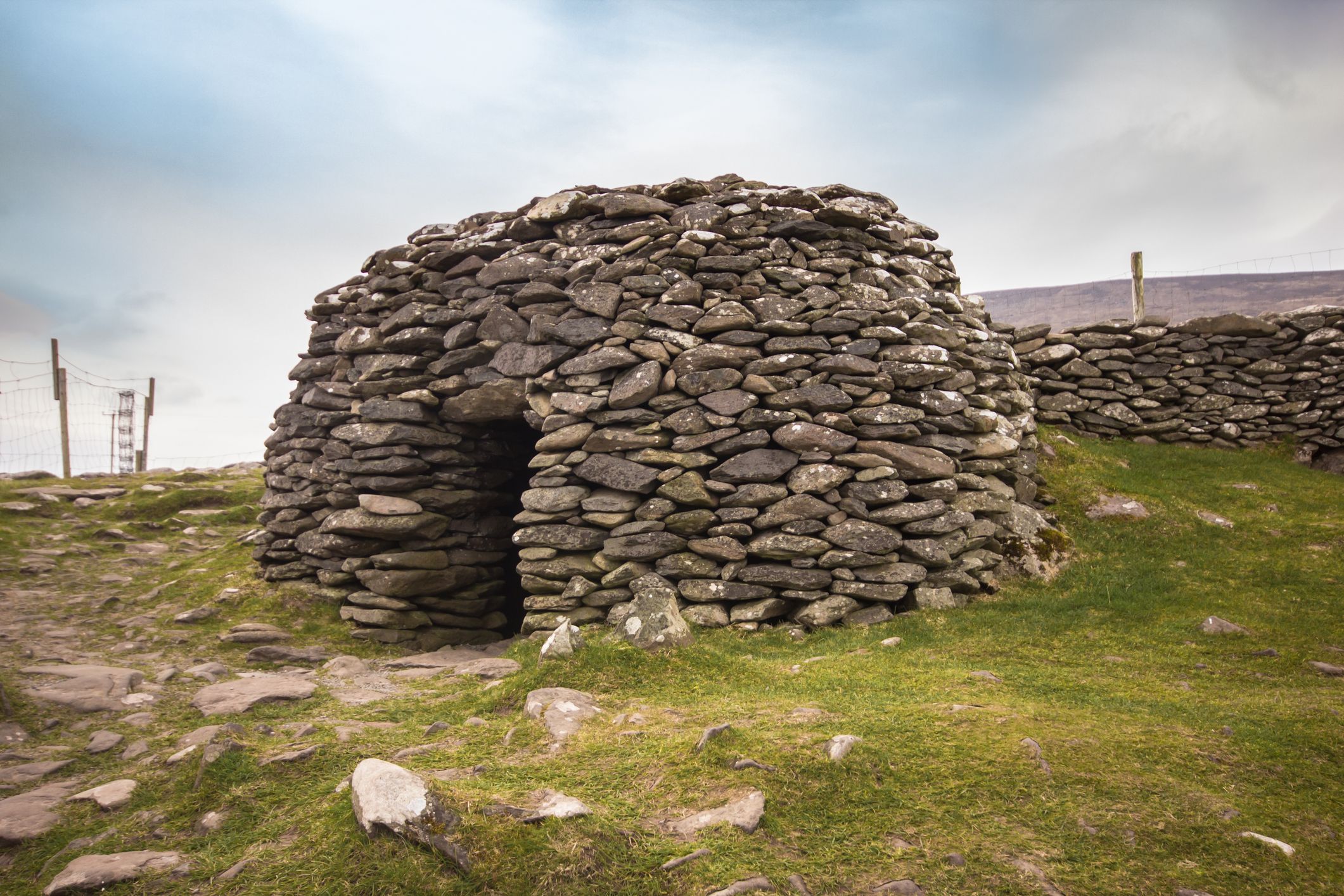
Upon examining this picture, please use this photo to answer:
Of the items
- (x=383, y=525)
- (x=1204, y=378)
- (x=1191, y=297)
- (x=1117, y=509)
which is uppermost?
(x=1191, y=297)

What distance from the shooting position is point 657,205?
1044 cm

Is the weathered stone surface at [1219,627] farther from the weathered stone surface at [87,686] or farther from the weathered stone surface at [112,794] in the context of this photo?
the weathered stone surface at [87,686]

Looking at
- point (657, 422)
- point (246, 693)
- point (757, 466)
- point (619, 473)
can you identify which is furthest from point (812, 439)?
point (246, 693)

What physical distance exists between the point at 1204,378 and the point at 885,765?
1282 centimetres

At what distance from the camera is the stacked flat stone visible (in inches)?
531

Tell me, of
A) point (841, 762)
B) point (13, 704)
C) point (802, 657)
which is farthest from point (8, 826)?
point (802, 657)

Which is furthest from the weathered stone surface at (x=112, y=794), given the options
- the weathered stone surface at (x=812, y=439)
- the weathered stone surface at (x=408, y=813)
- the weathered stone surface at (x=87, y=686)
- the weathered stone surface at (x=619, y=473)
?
the weathered stone surface at (x=812, y=439)

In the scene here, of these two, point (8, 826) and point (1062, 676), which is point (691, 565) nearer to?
point (1062, 676)

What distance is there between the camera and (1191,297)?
23844mm

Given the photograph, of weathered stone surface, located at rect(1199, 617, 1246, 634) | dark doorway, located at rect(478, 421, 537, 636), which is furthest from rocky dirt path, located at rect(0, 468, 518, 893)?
weathered stone surface, located at rect(1199, 617, 1246, 634)

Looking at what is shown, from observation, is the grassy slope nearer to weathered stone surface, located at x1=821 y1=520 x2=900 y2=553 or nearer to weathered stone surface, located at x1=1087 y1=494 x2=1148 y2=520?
weathered stone surface, located at x1=821 y1=520 x2=900 y2=553

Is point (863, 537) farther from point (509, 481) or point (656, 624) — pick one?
point (509, 481)

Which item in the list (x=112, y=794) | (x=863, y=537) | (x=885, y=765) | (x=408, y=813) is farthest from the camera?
(x=863, y=537)

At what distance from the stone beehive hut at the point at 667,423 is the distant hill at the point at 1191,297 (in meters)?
12.6
